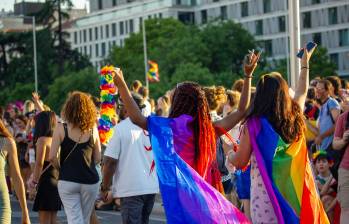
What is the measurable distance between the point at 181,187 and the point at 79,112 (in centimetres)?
304

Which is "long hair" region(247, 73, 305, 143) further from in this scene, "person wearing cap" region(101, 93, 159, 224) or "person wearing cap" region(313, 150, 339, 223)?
"person wearing cap" region(313, 150, 339, 223)

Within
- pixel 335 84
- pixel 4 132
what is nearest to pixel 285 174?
pixel 4 132

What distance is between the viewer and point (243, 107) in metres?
7.46

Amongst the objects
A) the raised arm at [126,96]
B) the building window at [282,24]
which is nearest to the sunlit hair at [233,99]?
the raised arm at [126,96]

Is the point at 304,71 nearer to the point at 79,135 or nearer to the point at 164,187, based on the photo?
the point at 164,187

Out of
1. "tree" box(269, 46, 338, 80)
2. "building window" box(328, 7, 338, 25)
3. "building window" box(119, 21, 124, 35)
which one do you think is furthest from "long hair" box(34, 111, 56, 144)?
"building window" box(119, 21, 124, 35)

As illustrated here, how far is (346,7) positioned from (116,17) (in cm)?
4263

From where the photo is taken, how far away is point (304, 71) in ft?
26.4

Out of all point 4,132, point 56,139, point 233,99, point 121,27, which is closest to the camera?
point 4,132

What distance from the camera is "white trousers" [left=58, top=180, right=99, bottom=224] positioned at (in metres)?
9.92

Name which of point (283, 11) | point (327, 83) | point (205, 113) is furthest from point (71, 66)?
point (205, 113)

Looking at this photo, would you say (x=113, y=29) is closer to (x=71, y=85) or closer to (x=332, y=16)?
(x=332, y=16)

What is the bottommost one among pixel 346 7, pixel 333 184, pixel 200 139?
pixel 333 184

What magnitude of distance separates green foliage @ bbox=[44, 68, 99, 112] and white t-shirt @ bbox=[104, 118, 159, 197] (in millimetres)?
78160
